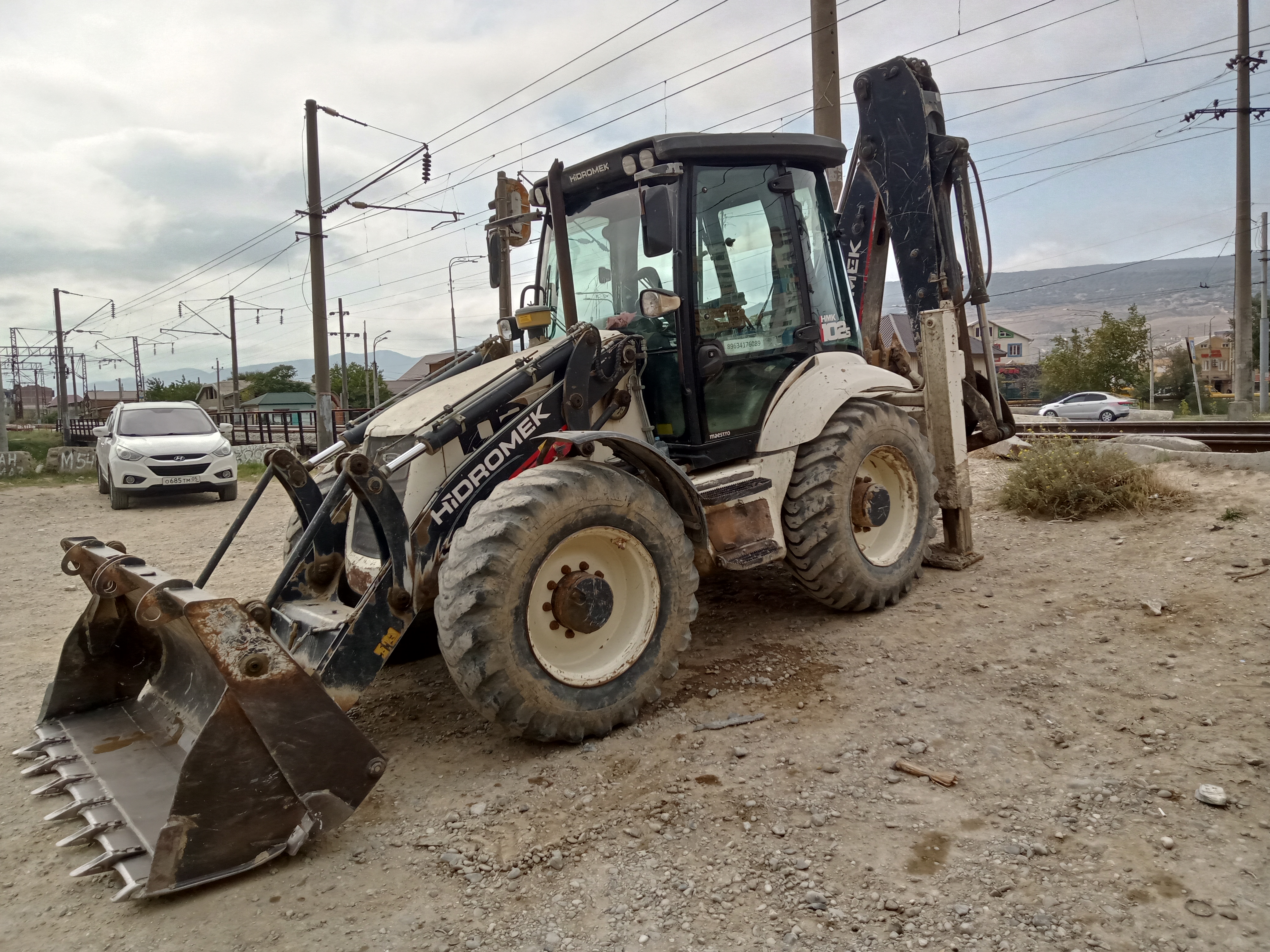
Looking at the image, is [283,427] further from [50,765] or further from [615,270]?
[50,765]

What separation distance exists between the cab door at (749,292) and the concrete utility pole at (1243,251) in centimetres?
2146

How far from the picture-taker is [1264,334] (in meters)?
→ 36.4

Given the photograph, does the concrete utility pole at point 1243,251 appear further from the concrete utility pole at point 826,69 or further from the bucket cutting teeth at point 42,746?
the bucket cutting teeth at point 42,746

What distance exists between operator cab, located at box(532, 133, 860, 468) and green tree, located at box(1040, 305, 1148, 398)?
183 feet

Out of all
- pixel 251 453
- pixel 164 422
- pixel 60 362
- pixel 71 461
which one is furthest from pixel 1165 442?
pixel 60 362

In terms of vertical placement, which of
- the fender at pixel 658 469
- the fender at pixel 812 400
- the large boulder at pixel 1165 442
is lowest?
the large boulder at pixel 1165 442

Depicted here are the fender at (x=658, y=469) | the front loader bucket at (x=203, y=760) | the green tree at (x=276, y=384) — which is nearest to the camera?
the front loader bucket at (x=203, y=760)

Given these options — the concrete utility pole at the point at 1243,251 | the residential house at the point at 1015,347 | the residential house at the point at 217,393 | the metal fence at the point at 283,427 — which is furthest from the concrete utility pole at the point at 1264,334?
the residential house at the point at 217,393

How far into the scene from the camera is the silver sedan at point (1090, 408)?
32.5 m

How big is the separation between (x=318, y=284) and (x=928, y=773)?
56.3 ft

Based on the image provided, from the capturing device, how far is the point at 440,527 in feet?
12.5

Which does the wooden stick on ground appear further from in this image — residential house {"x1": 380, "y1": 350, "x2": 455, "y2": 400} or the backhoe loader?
residential house {"x1": 380, "y1": 350, "x2": 455, "y2": 400}

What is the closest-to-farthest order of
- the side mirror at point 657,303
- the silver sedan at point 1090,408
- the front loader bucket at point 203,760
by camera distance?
the front loader bucket at point 203,760, the side mirror at point 657,303, the silver sedan at point 1090,408

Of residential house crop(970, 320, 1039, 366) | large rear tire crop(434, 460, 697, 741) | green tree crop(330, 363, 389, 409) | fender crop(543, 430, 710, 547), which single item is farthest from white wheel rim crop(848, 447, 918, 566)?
residential house crop(970, 320, 1039, 366)
